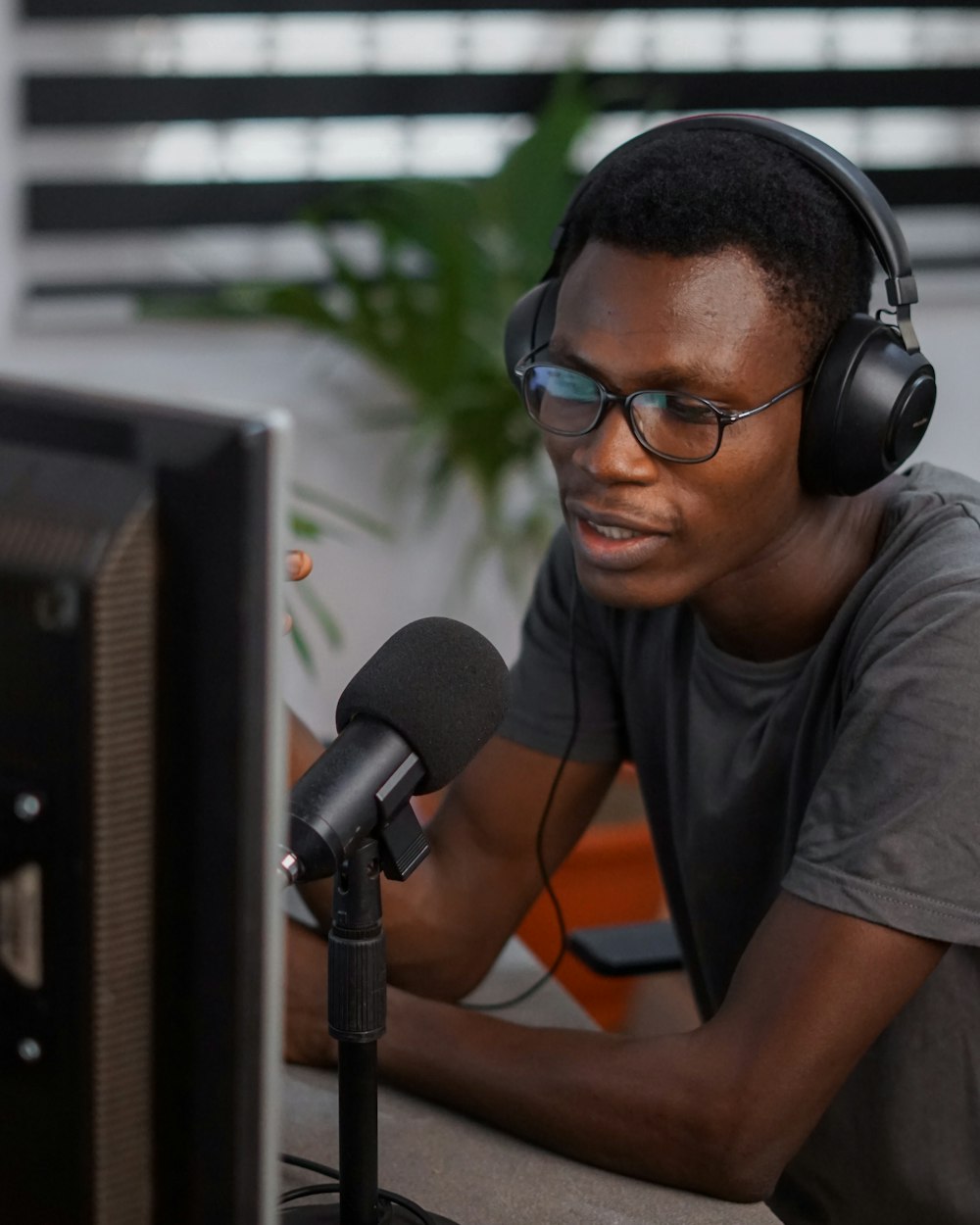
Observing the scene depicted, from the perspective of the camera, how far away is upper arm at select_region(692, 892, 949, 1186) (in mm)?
944

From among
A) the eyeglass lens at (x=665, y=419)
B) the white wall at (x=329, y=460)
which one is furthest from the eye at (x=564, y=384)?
Result: the white wall at (x=329, y=460)

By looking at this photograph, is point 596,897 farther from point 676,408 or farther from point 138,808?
point 138,808

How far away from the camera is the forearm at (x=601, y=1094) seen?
95 cm

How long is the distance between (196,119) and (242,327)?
0.31m

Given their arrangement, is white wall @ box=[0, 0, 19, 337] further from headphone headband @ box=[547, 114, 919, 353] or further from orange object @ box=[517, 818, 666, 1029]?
headphone headband @ box=[547, 114, 919, 353]

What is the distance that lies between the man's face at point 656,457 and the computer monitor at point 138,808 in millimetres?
548

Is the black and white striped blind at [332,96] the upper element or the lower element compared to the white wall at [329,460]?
upper

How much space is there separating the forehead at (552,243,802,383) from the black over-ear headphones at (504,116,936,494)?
0.04m

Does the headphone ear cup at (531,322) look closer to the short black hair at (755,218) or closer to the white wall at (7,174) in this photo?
the short black hair at (755,218)

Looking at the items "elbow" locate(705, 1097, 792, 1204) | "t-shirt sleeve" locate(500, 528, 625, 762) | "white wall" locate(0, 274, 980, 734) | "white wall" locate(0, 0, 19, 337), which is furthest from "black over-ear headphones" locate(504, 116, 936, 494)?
"white wall" locate(0, 0, 19, 337)

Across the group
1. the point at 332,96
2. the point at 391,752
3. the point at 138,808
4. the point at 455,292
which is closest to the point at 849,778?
the point at 391,752

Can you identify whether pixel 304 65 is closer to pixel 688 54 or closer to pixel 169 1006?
pixel 688 54

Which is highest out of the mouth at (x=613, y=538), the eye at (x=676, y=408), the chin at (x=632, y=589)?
the eye at (x=676, y=408)

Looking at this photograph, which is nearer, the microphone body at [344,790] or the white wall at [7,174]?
the microphone body at [344,790]
